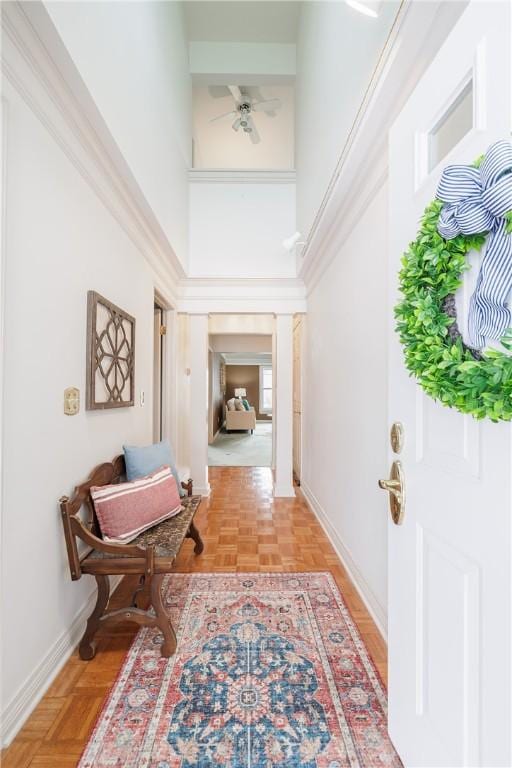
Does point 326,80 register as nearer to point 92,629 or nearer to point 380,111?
point 380,111

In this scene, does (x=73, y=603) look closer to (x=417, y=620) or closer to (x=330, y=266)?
(x=417, y=620)

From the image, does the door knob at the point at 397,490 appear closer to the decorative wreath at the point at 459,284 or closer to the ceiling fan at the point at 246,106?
the decorative wreath at the point at 459,284

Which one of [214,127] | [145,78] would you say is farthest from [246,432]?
[145,78]

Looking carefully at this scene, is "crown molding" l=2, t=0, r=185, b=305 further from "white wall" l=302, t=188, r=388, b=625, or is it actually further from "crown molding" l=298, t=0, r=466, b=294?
"white wall" l=302, t=188, r=388, b=625

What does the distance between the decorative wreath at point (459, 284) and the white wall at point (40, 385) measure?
4.06 ft

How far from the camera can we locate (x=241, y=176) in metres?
3.94

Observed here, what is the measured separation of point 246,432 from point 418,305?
9425mm

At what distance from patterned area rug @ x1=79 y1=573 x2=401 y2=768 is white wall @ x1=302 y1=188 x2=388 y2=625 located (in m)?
0.36

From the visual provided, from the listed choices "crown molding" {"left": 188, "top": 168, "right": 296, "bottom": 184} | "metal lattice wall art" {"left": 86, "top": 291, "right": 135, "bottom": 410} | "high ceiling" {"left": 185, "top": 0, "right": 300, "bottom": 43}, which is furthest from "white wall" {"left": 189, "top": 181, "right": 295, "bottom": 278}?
"metal lattice wall art" {"left": 86, "top": 291, "right": 135, "bottom": 410}

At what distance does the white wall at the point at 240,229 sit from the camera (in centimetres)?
395

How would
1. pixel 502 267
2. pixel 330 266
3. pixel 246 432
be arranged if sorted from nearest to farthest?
pixel 502 267 < pixel 330 266 < pixel 246 432

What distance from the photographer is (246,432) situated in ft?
33.3

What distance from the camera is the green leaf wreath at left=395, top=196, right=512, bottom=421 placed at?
0.67 metres

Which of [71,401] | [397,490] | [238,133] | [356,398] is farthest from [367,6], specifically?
[238,133]
